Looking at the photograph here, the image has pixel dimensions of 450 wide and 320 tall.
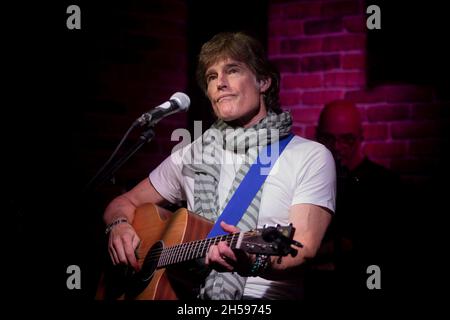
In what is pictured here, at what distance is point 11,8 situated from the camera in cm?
371

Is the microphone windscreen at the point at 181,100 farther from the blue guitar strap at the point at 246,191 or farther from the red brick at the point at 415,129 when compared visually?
the red brick at the point at 415,129

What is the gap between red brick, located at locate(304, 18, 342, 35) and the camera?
4078 mm

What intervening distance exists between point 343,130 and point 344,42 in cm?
69

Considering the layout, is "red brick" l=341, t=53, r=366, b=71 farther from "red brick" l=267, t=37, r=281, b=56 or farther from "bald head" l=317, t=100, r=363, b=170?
"red brick" l=267, t=37, r=281, b=56

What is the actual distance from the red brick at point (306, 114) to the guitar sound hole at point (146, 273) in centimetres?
190

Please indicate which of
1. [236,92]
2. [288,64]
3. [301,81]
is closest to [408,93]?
[301,81]

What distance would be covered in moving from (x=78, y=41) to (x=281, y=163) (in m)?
1.97

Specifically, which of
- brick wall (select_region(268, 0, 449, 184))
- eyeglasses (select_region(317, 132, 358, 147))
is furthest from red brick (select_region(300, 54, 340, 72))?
eyeglasses (select_region(317, 132, 358, 147))

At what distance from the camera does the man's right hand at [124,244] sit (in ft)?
9.07

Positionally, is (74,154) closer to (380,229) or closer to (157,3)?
(157,3)

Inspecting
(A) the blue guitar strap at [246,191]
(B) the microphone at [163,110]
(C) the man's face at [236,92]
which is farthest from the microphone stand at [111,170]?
(C) the man's face at [236,92]

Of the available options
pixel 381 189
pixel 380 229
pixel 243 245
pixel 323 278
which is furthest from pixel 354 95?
pixel 243 245

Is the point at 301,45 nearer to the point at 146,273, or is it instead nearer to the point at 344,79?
the point at 344,79

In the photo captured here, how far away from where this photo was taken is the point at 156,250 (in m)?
2.63
